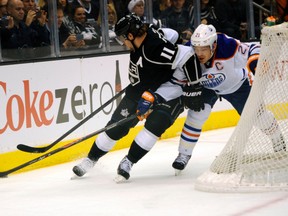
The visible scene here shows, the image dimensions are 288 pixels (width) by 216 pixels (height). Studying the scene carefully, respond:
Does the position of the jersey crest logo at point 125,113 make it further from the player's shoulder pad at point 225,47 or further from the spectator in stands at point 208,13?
the spectator in stands at point 208,13

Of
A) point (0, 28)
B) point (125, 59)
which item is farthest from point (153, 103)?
point (125, 59)

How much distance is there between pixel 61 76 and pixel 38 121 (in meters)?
0.42

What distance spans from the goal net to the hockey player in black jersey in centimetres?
48

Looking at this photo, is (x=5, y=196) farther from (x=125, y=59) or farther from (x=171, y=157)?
(x=125, y=59)

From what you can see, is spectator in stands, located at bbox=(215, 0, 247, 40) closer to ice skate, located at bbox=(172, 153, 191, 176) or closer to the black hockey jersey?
ice skate, located at bbox=(172, 153, 191, 176)

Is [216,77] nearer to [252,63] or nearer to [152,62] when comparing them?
[252,63]

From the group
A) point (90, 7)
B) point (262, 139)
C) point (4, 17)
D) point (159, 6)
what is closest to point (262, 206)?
point (262, 139)

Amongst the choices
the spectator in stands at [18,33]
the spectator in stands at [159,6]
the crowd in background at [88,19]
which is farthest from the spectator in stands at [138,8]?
the spectator in stands at [18,33]

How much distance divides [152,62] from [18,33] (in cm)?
138

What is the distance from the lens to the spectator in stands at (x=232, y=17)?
8.09 metres

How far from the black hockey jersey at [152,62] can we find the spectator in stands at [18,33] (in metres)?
1.15

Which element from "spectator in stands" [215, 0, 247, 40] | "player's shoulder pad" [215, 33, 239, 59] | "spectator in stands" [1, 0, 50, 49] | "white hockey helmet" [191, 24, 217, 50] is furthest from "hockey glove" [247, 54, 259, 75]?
"spectator in stands" [215, 0, 247, 40]

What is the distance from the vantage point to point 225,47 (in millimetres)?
5156

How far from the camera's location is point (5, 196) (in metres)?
4.82
